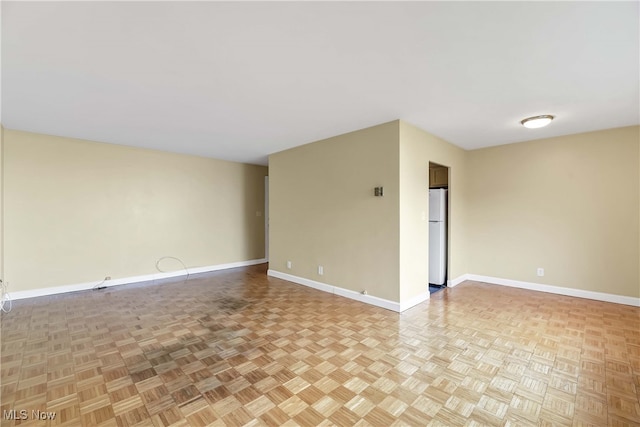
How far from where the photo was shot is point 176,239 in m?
5.30

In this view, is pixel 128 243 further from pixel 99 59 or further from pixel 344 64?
pixel 344 64

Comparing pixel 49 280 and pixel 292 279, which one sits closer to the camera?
pixel 49 280

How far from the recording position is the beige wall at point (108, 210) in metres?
3.88

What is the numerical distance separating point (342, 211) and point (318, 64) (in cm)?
222

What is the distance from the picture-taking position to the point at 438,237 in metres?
4.50

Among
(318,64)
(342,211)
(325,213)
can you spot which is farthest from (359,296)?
(318,64)

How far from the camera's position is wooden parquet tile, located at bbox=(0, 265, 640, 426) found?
1642 millimetres

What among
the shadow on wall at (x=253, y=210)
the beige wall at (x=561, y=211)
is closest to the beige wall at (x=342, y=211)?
the shadow on wall at (x=253, y=210)

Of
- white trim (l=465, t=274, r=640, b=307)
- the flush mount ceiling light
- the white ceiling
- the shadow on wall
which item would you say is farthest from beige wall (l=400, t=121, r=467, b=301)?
Result: the shadow on wall

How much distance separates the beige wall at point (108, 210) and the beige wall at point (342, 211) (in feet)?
5.04

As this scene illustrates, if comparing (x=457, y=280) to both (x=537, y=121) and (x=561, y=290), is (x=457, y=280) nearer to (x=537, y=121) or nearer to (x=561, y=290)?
(x=561, y=290)

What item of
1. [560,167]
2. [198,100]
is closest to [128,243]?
[198,100]

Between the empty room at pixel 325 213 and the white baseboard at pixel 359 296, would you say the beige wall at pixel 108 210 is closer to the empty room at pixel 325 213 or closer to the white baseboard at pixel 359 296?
the empty room at pixel 325 213

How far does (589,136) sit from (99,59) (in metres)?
5.73
